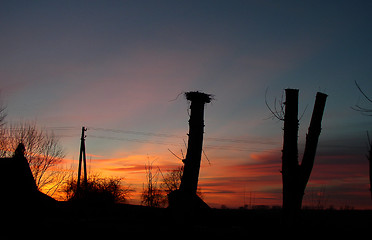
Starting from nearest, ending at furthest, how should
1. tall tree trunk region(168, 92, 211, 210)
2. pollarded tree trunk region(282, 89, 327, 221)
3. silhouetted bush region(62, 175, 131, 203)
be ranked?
pollarded tree trunk region(282, 89, 327, 221) → tall tree trunk region(168, 92, 211, 210) → silhouetted bush region(62, 175, 131, 203)

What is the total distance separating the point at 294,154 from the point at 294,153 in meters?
0.03

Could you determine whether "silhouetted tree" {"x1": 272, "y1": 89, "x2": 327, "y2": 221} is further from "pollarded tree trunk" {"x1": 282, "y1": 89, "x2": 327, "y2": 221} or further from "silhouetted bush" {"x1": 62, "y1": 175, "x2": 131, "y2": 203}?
"silhouetted bush" {"x1": 62, "y1": 175, "x2": 131, "y2": 203}

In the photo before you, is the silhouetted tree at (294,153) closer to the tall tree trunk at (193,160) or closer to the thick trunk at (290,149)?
the thick trunk at (290,149)

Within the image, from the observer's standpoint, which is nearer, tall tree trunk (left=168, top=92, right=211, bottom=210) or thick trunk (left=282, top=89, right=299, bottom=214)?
thick trunk (left=282, top=89, right=299, bottom=214)

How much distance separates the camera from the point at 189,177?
1134cm

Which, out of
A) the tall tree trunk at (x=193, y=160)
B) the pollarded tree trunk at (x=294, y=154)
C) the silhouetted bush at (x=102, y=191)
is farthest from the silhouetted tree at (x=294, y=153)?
the silhouetted bush at (x=102, y=191)

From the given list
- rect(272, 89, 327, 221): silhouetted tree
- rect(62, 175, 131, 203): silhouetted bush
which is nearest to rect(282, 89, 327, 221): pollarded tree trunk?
rect(272, 89, 327, 221): silhouetted tree

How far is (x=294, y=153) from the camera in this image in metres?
10.1

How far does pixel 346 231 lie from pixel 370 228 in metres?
1.18

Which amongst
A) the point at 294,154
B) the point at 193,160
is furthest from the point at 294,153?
the point at 193,160

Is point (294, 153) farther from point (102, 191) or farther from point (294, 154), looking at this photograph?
point (102, 191)

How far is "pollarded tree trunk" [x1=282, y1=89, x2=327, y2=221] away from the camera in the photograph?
966cm

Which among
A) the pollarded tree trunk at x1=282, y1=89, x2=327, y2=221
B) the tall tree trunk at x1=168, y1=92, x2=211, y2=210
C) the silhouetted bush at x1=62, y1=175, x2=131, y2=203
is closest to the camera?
the pollarded tree trunk at x1=282, y1=89, x2=327, y2=221

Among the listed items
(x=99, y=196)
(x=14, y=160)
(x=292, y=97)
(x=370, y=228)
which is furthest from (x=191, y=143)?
(x=99, y=196)
